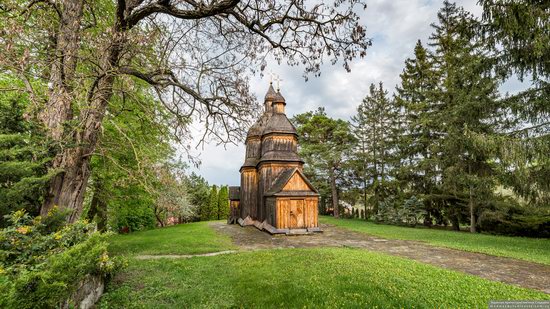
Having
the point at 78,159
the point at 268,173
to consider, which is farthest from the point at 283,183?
the point at 78,159

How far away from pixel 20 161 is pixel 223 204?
102 ft

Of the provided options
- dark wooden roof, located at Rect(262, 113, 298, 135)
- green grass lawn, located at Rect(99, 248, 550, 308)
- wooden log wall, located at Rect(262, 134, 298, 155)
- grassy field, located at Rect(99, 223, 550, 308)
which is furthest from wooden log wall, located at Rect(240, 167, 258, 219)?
green grass lawn, located at Rect(99, 248, 550, 308)

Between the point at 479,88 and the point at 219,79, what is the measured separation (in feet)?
57.3

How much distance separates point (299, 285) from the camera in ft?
19.9

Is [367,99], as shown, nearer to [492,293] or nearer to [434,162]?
[434,162]

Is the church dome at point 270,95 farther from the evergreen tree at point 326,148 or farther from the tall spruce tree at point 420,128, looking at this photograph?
the tall spruce tree at point 420,128

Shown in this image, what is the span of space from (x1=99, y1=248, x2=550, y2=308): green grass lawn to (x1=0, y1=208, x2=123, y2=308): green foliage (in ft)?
5.27

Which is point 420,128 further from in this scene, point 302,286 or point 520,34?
point 302,286

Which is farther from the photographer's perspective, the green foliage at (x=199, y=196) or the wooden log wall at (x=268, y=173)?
the green foliage at (x=199, y=196)

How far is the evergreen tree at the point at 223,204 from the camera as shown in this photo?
3550 centimetres

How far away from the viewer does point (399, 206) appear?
25.1 m

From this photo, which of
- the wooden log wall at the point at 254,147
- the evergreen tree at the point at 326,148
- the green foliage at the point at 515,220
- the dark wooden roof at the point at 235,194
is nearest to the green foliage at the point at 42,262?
the wooden log wall at the point at 254,147

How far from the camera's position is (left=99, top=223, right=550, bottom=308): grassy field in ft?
17.3

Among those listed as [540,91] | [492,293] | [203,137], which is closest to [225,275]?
[203,137]
